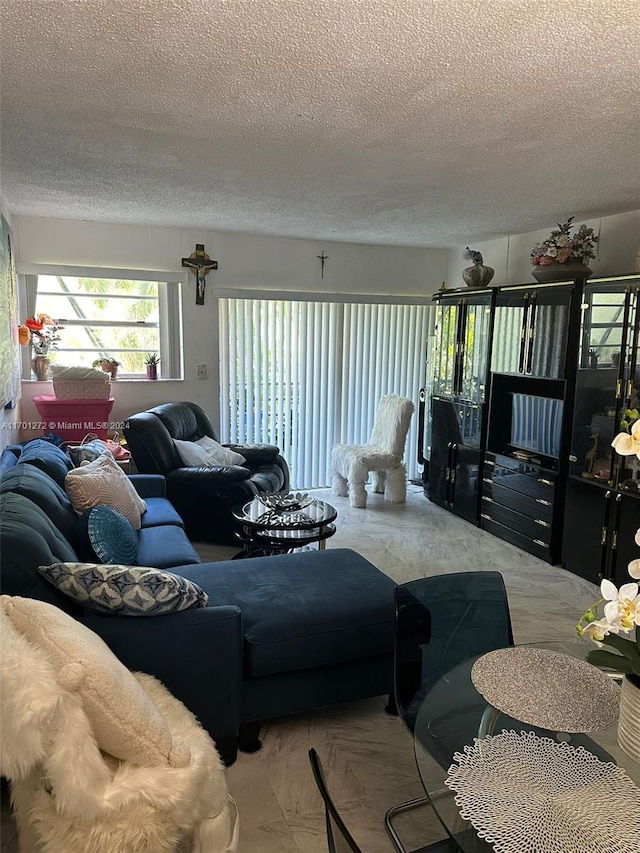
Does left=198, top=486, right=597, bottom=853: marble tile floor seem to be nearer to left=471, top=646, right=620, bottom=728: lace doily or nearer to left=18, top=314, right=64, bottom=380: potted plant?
left=471, top=646, right=620, bottom=728: lace doily

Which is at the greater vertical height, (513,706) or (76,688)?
(76,688)

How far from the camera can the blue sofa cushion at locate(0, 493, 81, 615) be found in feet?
6.31

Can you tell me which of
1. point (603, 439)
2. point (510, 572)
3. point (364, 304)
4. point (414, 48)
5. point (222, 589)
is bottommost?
point (510, 572)

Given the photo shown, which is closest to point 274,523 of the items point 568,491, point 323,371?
point 568,491

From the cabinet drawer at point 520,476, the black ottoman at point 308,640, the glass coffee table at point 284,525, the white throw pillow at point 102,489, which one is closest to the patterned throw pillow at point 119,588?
the black ottoman at point 308,640

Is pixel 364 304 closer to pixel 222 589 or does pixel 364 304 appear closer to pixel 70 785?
pixel 222 589

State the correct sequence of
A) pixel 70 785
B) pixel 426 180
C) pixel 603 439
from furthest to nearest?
pixel 603 439
pixel 426 180
pixel 70 785

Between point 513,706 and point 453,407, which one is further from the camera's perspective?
point 453,407

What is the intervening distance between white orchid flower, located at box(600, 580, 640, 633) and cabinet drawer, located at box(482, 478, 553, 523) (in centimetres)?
292

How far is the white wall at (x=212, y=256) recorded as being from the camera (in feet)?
15.3

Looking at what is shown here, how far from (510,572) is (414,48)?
3.23 metres

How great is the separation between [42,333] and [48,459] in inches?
76.5

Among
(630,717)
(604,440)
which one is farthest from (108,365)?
(630,717)

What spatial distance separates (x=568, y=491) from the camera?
3.96 m
